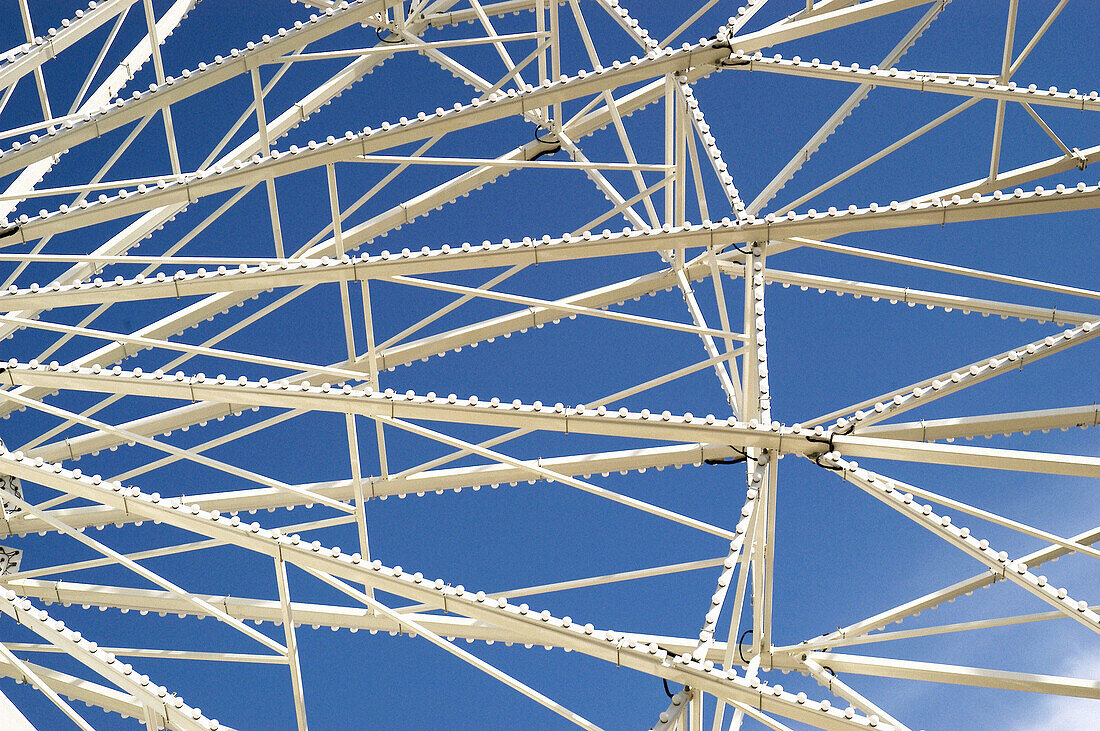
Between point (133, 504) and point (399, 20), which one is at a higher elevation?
point (399, 20)

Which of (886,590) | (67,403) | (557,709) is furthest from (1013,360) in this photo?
(67,403)

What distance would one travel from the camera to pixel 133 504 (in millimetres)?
15164

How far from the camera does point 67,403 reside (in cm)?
3928

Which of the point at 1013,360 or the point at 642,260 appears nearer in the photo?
the point at 1013,360

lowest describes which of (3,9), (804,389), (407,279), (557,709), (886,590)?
(886,590)

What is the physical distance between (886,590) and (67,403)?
2404 cm

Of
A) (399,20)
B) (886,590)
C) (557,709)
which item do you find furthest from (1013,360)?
(886,590)

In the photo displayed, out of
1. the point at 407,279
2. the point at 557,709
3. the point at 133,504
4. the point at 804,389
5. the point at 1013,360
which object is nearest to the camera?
the point at 557,709

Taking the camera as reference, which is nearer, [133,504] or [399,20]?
[133,504]

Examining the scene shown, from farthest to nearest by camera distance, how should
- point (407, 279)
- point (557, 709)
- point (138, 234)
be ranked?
point (138, 234), point (407, 279), point (557, 709)

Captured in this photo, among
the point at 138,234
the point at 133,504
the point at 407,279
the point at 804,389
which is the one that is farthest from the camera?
the point at 804,389

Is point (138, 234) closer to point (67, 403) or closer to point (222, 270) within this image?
point (222, 270)

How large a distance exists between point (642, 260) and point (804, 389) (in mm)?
9066

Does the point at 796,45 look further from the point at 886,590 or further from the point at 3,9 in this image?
the point at 3,9
